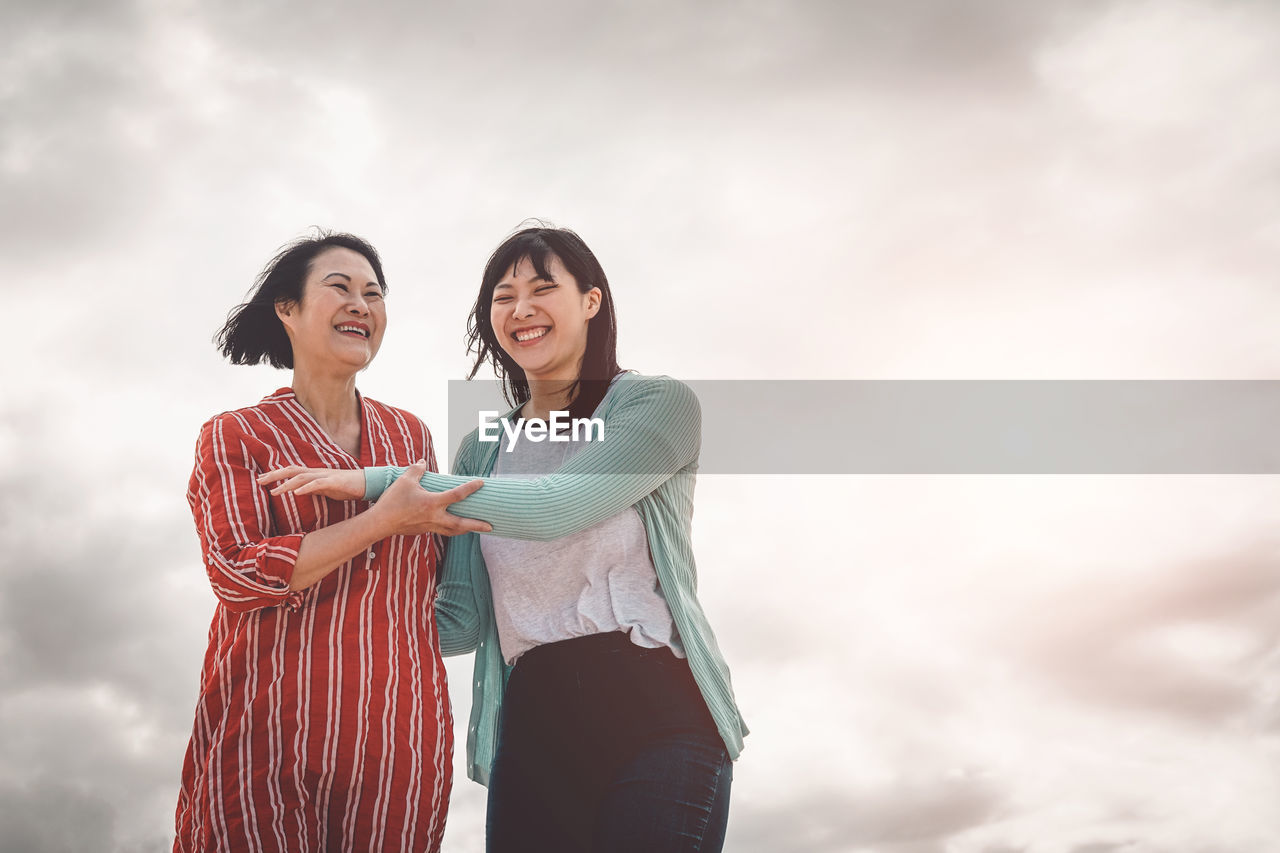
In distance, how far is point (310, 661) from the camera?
3.81 meters

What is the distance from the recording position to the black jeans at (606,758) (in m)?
3.51

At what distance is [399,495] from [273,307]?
123 centimetres

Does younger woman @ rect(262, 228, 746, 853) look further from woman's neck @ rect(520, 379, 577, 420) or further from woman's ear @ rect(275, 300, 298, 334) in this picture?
woman's ear @ rect(275, 300, 298, 334)

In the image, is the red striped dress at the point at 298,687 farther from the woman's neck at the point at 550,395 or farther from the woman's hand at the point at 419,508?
the woman's neck at the point at 550,395

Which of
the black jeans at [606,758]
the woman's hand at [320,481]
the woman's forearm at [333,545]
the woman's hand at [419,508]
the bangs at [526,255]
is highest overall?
the bangs at [526,255]

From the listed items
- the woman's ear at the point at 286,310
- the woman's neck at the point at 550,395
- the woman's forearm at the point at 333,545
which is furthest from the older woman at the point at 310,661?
the woman's neck at the point at 550,395

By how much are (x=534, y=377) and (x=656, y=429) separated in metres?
0.65

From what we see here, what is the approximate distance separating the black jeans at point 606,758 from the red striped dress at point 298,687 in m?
0.32

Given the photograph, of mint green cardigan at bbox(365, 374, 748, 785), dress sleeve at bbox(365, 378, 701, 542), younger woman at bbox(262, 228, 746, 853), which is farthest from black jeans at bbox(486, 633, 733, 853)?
dress sleeve at bbox(365, 378, 701, 542)

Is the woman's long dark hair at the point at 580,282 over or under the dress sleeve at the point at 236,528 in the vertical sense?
over

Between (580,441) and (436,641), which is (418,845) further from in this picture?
(580,441)

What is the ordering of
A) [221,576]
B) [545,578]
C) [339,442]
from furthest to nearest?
1. [339,442]
2. [545,578]
3. [221,576]

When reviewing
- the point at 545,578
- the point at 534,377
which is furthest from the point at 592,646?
the point at 534,377

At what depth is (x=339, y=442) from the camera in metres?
4.30
